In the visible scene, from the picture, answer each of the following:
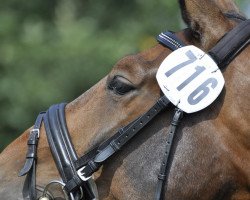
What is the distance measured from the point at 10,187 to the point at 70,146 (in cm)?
41

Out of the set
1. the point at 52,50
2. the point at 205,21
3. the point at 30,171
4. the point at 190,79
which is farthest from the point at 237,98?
the point at 52,50

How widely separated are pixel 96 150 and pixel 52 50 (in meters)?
6.50

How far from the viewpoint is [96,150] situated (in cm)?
384

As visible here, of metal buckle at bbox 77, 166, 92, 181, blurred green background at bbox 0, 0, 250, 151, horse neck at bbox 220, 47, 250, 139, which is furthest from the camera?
blurred green background at bbox 0, 0, 250, 151

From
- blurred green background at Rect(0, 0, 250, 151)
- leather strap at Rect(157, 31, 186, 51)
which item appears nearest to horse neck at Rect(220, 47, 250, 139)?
leather strap at Rect(157, 31, 186, 51)

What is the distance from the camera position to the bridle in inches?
148

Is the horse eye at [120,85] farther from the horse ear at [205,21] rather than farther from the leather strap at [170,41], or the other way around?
the horse ear at [205,21]

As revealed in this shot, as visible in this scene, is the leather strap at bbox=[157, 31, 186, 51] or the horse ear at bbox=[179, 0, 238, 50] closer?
the horse ear at bbox=[179, 0, 238, 50]

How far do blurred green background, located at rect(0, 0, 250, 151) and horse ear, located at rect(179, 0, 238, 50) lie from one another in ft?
20.3

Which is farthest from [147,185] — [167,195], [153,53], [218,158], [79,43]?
[79,43]

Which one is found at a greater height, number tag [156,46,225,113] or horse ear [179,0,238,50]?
horse ear [179,0,238,50]

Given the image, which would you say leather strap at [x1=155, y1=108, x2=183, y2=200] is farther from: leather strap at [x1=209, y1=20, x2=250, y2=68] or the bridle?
leather strap at [x1=209, y1=20, x2=250, y2=68]

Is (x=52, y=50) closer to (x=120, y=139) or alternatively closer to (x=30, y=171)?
(x=30, y=171)

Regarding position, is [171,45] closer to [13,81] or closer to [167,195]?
[167,195]
